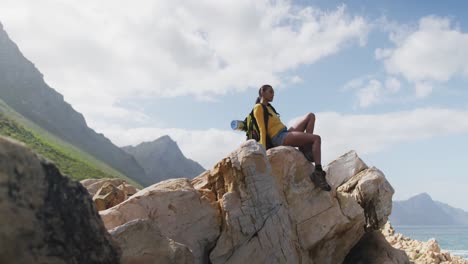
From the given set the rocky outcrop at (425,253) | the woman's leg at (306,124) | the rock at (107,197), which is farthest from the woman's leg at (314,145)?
the rocky outcrop at (425,253)

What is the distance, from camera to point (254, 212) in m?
14.8

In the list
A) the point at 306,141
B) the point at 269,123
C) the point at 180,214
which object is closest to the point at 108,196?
the point at 180,214

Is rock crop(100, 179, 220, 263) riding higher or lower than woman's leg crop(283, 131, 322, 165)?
lower

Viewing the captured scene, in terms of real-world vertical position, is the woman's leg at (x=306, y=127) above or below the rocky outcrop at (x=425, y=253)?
above

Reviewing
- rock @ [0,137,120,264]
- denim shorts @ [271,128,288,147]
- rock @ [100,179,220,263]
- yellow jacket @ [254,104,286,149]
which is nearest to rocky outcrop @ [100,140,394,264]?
rock @ [100,179,220,263]

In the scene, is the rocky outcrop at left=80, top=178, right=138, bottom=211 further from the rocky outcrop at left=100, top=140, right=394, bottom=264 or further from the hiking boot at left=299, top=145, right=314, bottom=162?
the hiking boot at left=299, top=145, right=314, bottom=162

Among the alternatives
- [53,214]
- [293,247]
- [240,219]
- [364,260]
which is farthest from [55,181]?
[364,260]

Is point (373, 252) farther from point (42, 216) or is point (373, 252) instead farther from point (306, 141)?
point (42, 216)

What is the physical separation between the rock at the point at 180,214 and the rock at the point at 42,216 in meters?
7.20

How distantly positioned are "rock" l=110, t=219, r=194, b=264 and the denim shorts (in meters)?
7.21

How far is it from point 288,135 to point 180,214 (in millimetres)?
5133

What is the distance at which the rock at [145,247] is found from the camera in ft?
34.7

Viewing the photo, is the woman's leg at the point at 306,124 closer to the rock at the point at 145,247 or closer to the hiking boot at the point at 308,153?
the hiking boot at the point at 308,153

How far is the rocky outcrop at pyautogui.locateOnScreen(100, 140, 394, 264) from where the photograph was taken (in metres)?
Answer: 14.3
